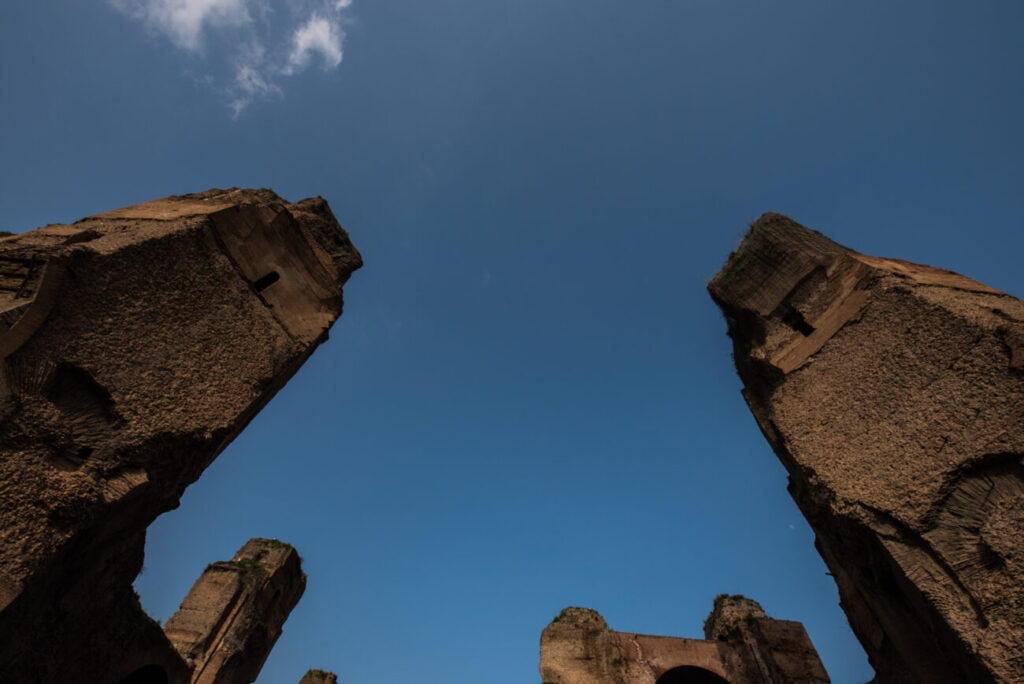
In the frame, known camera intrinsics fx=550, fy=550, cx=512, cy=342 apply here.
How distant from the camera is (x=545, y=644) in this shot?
346 inches

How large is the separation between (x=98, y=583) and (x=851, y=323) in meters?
7.12

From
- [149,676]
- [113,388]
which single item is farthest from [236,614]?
[113,388]

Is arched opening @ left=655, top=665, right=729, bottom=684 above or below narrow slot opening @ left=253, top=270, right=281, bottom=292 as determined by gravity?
above

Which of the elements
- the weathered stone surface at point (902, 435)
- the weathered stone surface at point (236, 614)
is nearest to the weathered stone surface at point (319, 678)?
the weathered stone surface at point (236, 614)

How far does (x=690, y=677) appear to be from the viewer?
1049 cm

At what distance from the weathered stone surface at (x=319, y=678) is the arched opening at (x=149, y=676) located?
578 cm

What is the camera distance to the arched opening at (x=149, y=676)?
6.70 metres

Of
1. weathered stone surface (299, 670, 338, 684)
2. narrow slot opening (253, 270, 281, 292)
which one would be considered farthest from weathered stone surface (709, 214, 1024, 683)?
weathered stone surface (299, 670, 338, 684)

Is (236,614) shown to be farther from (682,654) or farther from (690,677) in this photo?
(690,677)

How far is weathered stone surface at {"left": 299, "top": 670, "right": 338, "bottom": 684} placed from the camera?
A: 11789 millimetres

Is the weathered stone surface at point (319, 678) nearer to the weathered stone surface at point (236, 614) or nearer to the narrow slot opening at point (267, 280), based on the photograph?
the weathered stone surface at point (236, 614)

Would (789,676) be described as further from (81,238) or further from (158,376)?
(81,238)

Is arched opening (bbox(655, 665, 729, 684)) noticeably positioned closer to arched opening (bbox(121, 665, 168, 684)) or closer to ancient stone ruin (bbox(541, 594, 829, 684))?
ancient stone ruin (bbox(541, 594, 829, 684))

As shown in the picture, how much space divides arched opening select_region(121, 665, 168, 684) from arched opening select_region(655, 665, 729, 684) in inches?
300
